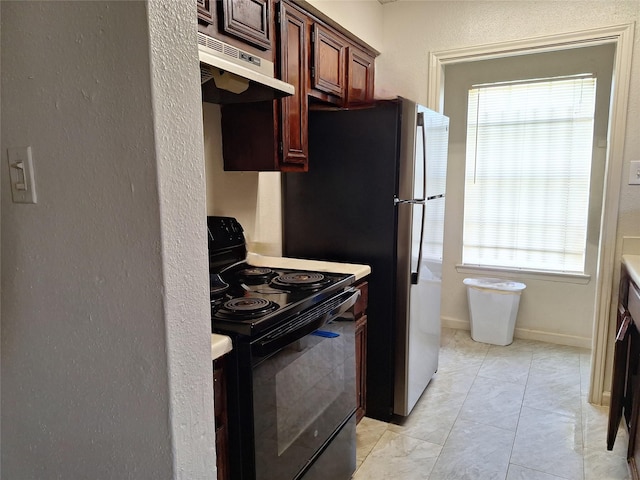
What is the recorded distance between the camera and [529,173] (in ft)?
11.6

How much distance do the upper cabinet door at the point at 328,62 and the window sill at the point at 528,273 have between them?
2.00 metres

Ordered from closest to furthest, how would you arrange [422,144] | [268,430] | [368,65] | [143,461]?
[143,461] → [268,430] → [422,144] → [368,65]

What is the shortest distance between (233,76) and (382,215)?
1.00 metres

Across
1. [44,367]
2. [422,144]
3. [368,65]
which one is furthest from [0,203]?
[368,65]

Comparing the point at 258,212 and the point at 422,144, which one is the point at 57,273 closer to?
the point at 258,212

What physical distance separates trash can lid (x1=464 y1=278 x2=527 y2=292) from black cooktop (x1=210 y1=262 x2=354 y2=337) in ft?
6.50

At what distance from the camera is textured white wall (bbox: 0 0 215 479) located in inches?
29.6

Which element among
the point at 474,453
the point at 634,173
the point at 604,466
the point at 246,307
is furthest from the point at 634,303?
the point at 246,307

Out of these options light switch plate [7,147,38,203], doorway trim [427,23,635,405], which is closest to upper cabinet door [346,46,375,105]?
doorway trim [427,23,635,405]

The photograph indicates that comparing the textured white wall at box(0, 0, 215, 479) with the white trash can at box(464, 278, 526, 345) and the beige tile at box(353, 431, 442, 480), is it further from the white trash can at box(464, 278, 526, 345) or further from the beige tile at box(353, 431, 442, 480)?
the white trash can at box(464, 278, 526, 345)

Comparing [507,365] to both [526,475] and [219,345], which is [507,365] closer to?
[526,475]

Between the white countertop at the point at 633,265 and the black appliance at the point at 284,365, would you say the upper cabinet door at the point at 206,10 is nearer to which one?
the black appliance at the point at 284,365

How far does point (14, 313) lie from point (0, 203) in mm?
248

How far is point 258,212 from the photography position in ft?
7.71
